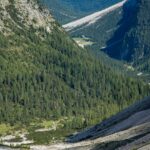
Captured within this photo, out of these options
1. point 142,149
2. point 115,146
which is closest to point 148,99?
point 115,146

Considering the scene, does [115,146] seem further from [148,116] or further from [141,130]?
[148,116]

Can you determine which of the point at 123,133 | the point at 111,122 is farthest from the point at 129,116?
the point at 123,133

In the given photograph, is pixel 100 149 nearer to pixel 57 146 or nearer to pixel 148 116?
pixel 148 116

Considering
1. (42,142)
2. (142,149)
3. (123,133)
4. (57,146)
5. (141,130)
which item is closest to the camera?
(142,149)

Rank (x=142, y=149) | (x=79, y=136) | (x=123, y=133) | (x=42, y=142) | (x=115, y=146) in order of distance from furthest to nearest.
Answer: (x=42, y=142) → (x=79, y=136) → (x=123, y=133) → (x=115, y=146) → (x=142, y=149)

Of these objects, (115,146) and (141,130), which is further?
(141,130)

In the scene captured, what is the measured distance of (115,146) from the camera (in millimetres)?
115750

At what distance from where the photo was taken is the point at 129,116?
171 meters

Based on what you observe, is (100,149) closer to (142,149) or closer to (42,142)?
(142,149)

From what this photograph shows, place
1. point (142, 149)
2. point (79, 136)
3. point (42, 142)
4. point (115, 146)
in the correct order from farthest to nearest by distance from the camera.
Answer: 1. point (42, 142)
2. point (79, 136)
3. point (115, 146)
4. point (142, 149)

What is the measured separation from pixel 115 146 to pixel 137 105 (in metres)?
65.0

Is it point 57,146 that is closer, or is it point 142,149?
point 142,149

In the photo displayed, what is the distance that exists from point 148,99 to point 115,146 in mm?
64024

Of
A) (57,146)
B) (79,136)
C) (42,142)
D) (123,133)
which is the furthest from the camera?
(42,142)
